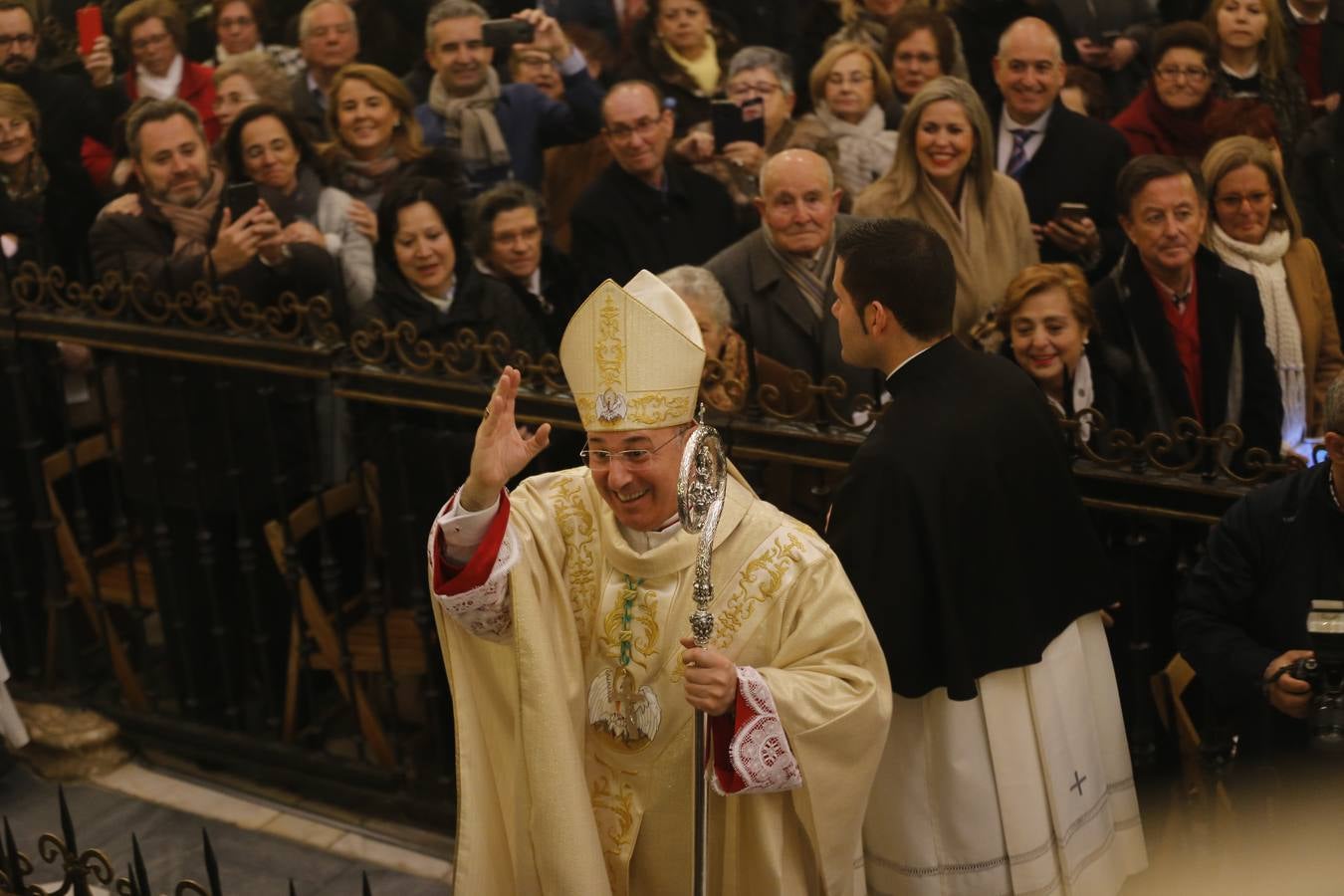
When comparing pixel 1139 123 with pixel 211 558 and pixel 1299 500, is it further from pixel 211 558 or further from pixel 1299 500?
pixel 211 558

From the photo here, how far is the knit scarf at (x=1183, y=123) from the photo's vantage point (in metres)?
6.17

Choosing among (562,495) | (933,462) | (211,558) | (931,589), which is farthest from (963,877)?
(211,558)

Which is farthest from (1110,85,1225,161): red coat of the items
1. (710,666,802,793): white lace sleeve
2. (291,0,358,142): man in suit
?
(710,666,802,793): white lace sleeve

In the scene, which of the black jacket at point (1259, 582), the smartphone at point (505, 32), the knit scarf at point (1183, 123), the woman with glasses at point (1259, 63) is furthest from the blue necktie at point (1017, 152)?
the black jacket at point (1259, 582)

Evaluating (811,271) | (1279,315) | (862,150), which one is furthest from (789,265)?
(1279,315)

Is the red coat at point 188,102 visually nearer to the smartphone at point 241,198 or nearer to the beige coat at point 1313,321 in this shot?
the smartphone at point 241,198

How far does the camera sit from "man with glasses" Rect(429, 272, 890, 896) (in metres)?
3.55

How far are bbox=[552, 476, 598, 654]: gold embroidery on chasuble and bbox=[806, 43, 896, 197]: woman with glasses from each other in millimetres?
3148

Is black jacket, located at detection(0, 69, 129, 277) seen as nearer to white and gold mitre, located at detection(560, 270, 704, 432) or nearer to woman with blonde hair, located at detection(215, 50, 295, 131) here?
woman with blonde hair, located at detection(215, 50, 295, 131)

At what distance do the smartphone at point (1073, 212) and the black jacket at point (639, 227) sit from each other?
1382 millimetres

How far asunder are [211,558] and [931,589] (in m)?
2.84

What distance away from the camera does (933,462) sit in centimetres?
389

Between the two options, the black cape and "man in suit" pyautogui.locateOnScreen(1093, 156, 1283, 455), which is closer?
the black cape

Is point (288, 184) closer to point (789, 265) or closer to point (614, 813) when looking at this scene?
point (789, 265)
